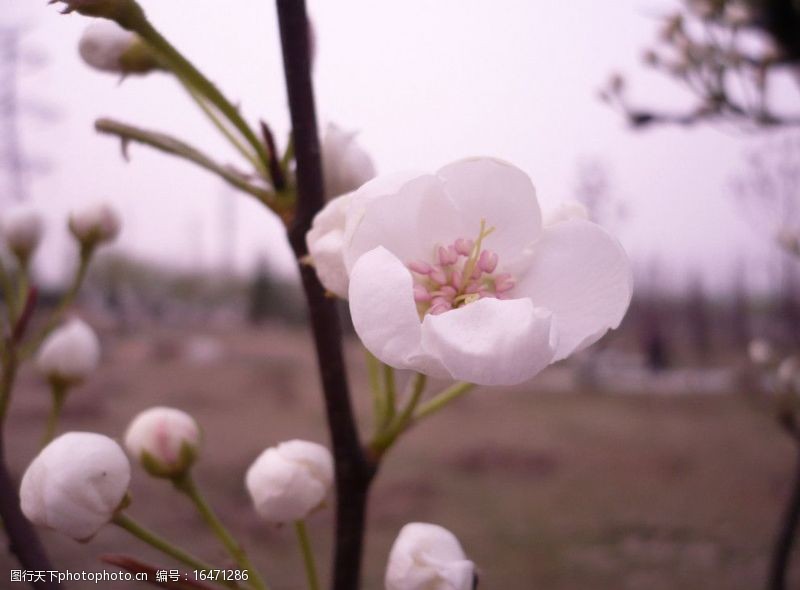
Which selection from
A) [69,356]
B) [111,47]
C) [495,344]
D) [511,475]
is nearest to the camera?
[495,344]

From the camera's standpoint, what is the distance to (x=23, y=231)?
0.80 meters

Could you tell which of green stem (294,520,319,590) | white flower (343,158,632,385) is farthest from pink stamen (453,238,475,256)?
green stem (294,520,319,590)

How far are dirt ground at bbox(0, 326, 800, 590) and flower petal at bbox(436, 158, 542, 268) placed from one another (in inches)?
65.2

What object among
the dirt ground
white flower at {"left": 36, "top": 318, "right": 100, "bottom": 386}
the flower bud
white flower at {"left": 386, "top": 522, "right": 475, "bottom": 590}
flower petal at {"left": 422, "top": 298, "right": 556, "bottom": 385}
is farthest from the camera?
the dirt ground

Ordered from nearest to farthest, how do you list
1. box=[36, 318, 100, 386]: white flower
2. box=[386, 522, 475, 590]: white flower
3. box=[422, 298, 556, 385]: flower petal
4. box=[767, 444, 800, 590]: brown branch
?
box=[422, 298, 556, 385]: flower petal
box=[386, 522, 475, 590]: white flower
box=[36, 318, 100, 386]: white flower
box=[767, 444, 800, 590]: brown branch

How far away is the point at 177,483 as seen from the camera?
1.78ft

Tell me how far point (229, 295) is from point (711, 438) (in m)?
8.23

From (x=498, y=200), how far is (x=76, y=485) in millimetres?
→ 298

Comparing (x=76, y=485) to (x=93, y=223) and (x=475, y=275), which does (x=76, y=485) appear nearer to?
(x=475, y=275)

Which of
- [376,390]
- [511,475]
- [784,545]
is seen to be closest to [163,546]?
[376,390]

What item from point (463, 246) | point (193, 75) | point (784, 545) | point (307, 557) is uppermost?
point (193, 75)

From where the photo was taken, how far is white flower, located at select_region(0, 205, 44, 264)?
792 millimetres

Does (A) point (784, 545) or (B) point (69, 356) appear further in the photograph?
(A) point (784, 545)

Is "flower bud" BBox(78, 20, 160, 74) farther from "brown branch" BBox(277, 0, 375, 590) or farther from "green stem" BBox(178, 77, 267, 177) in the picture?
"brown branch" BBox(277, 0, 375, 590)
